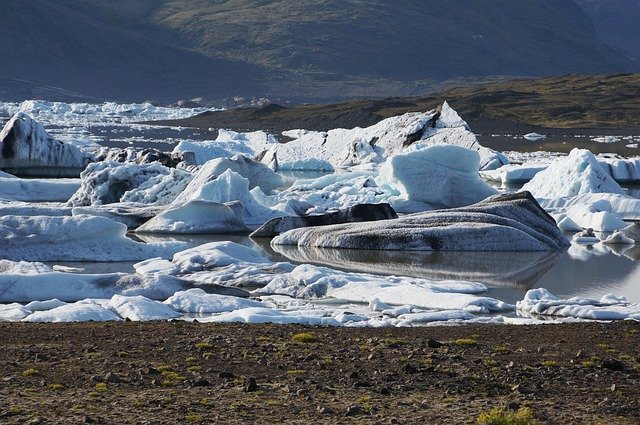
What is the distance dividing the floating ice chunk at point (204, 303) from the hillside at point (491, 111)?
177ft

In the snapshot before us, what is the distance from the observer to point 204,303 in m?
12.4

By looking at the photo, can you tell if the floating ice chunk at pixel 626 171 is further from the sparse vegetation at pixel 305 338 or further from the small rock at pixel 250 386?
the small rock at pixel 250 386

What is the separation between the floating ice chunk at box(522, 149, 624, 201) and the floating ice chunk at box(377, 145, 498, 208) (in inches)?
80.7

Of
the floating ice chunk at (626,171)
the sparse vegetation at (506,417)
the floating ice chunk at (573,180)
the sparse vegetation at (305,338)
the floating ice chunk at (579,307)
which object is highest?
the floating ice chunk at (626,171)

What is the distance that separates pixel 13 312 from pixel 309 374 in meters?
4.48

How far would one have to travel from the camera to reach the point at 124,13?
167500mm

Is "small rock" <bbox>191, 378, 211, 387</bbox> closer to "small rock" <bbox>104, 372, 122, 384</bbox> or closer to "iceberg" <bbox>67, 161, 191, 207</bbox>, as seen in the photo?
"small rock" <bbox>104, 372, 122, 384</bbox>

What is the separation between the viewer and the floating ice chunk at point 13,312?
11.5 metres

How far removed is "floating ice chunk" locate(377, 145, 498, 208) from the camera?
2350 cm

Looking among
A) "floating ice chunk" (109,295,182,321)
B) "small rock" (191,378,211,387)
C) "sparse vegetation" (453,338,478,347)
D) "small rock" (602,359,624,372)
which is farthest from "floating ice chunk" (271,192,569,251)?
"small rock" (191,378,211,387)

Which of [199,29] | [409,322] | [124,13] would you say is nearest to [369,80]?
[199,29]

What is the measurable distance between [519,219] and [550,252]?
0.87m

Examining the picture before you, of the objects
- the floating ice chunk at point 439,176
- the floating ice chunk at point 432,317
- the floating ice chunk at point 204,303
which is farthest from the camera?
the floating ice chunk at point 439,176

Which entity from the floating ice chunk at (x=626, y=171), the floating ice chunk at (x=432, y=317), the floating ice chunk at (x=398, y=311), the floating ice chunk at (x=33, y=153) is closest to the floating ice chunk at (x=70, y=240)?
the floating ice chunk at (x=398, y=311)
